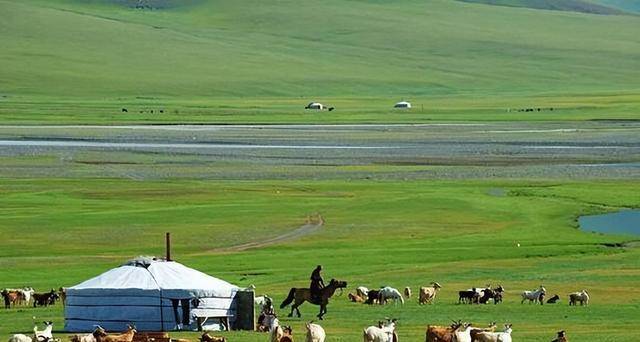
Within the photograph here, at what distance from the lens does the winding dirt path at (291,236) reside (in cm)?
5300

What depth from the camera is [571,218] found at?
62562 millimetres

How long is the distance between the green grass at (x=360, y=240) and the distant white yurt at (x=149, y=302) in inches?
60.2

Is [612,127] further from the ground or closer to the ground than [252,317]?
further from the ground

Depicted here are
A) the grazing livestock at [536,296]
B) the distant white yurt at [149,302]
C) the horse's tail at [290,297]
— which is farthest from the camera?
the grazing livestock at [536,296]

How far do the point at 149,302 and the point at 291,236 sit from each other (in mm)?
20920

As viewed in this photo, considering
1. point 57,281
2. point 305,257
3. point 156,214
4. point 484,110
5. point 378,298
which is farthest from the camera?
point 484,110

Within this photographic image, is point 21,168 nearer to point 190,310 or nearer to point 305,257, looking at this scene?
point 305,257

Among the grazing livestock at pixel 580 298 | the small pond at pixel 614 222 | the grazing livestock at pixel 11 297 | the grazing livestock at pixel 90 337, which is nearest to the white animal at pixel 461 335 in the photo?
the grazing livestock at pixel 90 337

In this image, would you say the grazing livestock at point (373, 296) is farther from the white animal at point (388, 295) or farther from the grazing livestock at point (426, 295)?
the grazing livestock at point (426, 295)

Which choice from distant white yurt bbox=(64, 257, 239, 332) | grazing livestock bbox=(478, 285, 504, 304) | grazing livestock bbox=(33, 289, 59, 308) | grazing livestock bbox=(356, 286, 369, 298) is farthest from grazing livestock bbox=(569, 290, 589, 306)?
grazing livestock bbox=(33, 289, 59, 308)

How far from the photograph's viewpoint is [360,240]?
55125 mm

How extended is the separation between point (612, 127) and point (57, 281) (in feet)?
302

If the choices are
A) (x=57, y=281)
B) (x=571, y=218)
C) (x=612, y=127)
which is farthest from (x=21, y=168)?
(x=612, y=127)

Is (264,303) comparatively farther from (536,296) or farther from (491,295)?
(536,296)
